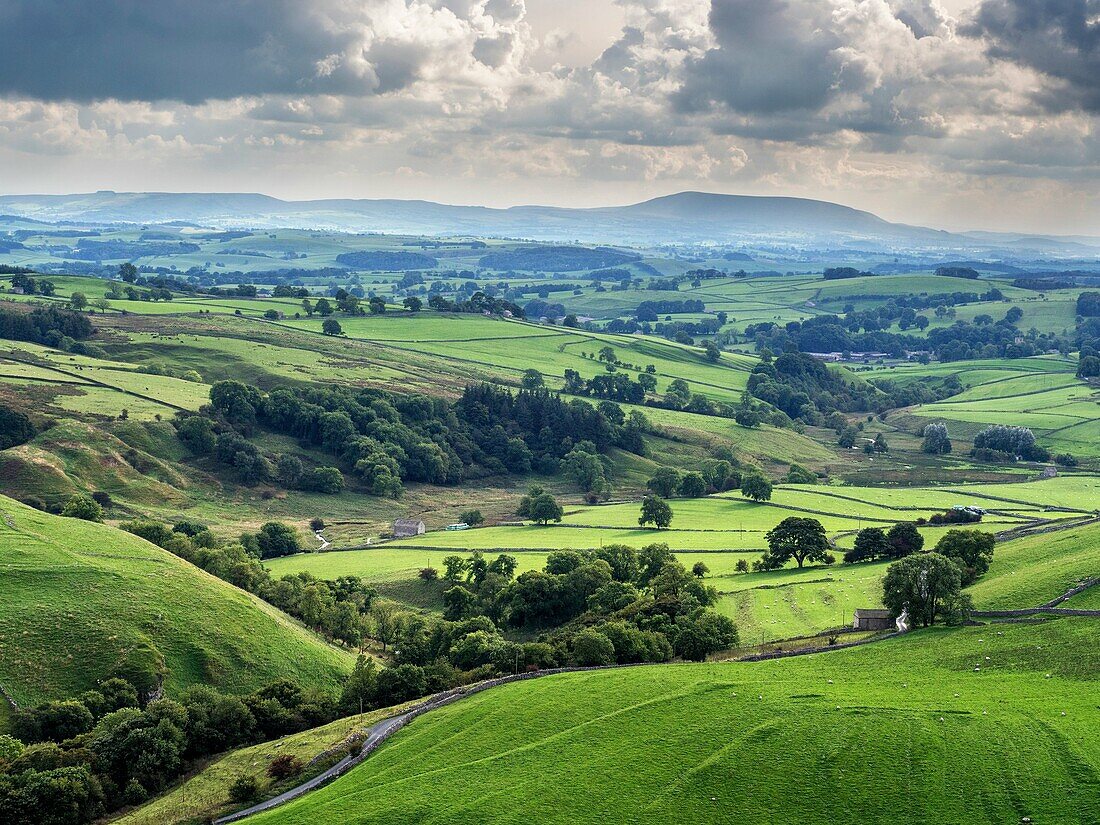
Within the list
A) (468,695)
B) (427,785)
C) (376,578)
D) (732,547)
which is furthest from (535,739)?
(732,547)

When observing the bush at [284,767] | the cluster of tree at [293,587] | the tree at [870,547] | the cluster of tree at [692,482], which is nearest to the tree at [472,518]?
the cluster of tree at [692,482]

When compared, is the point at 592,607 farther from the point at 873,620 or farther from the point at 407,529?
the point at 407,529

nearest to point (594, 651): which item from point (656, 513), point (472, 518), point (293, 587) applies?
point (293, 587)

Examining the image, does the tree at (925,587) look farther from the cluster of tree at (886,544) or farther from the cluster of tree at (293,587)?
the cluster of tree at (293,587)

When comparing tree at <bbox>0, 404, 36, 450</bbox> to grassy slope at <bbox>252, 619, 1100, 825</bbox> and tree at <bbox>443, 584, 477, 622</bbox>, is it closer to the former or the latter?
tree at <bbox>443, 584, 477, 622</bbox>

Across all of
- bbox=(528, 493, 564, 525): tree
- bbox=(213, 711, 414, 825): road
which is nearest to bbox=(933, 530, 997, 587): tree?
bbox=(213, 711, 414, 825): road

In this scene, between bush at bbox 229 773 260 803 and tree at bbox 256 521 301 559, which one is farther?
tree at bbox 256 521 301 559
